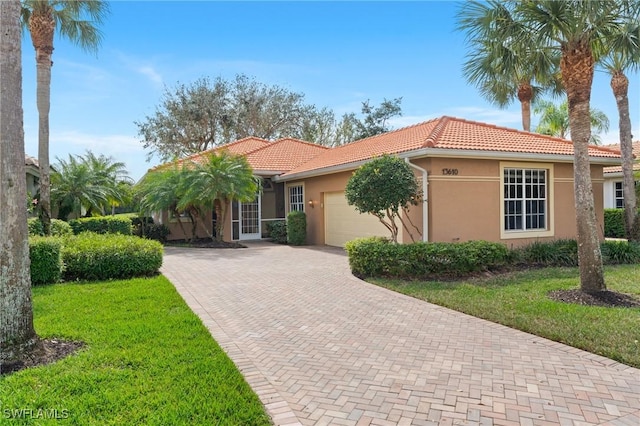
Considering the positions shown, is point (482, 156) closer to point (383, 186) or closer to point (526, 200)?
point (526, 200)

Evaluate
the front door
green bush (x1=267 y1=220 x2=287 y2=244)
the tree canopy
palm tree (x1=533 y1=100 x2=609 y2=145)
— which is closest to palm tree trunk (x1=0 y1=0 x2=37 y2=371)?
green bush (x1=267 y1=220 x2=287 y2=244)

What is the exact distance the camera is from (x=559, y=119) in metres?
28.8

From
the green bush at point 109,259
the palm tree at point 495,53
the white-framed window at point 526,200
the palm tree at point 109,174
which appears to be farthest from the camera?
the palm tree at point 109,174

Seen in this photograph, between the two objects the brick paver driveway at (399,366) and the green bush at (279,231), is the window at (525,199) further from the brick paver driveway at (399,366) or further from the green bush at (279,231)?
the green bush at (279,231)

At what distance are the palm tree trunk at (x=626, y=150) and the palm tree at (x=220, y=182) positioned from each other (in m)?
13.7

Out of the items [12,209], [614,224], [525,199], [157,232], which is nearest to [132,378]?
[12,209]

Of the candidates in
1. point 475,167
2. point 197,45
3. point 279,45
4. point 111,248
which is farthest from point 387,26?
point 111,248

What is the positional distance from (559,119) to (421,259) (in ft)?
80.2

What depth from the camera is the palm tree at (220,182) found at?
16984mm

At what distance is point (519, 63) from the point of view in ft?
29.6

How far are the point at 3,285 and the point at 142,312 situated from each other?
7.94 feet

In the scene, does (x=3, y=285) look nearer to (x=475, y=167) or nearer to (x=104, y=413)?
(x=104, y=413)

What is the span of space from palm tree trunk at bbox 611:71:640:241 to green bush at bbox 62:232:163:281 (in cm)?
1540

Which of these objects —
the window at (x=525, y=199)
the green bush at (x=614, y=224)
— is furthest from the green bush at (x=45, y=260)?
the green bush at (x=614, y=224)
